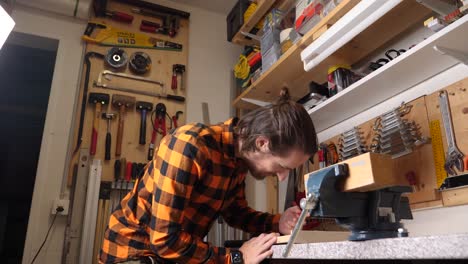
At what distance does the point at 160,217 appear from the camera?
3.31ft

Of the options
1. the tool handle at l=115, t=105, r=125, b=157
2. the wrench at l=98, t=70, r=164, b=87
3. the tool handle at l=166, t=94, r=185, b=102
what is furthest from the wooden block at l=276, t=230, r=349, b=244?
the wrench at l=98, t=70, r=164, b=87

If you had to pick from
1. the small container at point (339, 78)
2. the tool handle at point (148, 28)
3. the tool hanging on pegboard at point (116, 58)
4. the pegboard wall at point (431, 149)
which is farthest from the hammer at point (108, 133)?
the pegboard wall at point (431, 149)

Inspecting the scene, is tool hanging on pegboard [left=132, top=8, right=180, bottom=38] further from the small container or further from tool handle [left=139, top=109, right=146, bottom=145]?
the small container

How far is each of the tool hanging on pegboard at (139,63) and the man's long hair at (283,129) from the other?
1.47 meters

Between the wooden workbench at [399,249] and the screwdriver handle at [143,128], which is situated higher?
the screwdriver handle at [143,128]

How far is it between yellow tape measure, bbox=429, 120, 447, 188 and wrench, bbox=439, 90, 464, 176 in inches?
1.0

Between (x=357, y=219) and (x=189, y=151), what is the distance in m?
0.49

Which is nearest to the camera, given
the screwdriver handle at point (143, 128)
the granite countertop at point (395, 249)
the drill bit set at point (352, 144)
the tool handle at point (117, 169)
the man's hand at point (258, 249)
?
the granite countertop at point (395, 249)

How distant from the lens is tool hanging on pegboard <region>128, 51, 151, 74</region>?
242cm

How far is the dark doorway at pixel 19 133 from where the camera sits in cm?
318

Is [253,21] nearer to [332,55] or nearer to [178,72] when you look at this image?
[178,72]

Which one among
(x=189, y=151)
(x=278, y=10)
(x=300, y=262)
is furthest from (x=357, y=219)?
(x=278, y=10)

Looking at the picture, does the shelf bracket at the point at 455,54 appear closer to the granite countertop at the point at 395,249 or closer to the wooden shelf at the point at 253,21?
the granite countertop at the point at 395,249

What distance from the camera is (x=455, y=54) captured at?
1.23m
